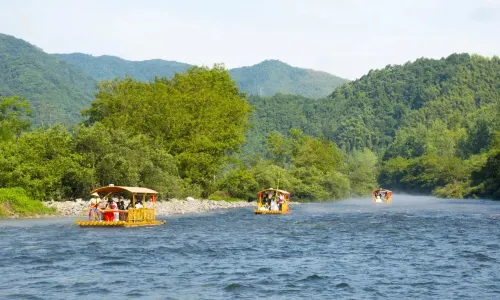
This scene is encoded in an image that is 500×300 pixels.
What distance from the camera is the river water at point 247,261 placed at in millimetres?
24359

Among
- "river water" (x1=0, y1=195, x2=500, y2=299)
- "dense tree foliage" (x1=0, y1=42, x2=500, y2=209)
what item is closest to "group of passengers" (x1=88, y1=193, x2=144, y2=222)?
"river water" (x1=0, y1=195, x2=500, y2=299)

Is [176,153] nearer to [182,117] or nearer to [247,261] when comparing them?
[182,117]

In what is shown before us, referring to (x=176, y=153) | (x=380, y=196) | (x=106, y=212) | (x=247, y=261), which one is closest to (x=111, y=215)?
(x=106, y=212)

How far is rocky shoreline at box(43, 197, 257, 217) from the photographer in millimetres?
54938

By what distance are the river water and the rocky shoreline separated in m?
6.95

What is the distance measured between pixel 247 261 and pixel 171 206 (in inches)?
1413

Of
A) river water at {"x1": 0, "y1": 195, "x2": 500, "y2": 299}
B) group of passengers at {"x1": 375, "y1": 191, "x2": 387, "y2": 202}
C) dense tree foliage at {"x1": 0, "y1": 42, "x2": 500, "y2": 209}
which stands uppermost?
dense tree foliage at {"x1": 0, "y1": 42, "x2": 500, "y2": 209}

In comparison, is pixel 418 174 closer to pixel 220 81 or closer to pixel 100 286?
pixel 220 81

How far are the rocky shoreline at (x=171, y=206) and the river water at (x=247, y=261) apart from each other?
6.95 m

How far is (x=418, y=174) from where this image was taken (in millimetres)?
155125

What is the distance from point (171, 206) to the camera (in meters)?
66.4

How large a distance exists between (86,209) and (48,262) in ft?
88.0

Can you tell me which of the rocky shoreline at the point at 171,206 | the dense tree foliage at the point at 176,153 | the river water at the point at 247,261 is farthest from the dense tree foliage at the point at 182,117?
the river water at the point at 247,261

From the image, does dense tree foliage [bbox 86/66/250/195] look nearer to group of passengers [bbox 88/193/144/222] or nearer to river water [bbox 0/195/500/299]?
group of passengers [bbox 88/193/144/222]
